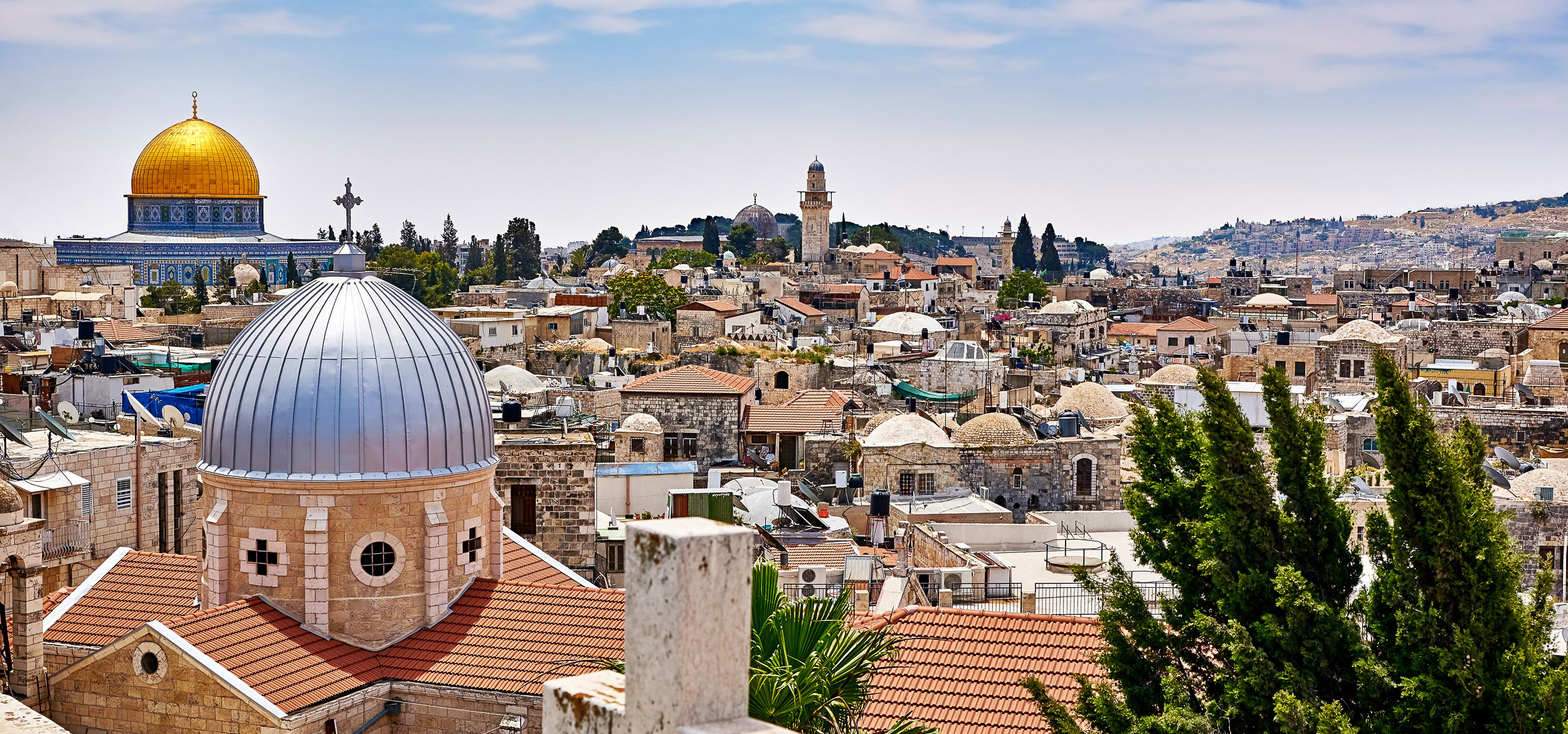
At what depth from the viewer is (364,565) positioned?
42.2 feet

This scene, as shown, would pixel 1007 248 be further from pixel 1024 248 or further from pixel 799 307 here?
pixel 799 307

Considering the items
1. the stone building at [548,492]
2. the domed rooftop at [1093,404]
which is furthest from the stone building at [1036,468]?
the stone building at [548,492]

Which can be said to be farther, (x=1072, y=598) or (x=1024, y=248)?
(x=1024, y=248)

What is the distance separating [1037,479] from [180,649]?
57.7 feet

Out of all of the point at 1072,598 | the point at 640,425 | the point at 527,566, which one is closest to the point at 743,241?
the point at 640,425

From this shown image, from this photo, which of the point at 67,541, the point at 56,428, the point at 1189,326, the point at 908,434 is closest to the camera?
the point at 67,541

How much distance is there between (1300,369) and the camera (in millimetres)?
45188

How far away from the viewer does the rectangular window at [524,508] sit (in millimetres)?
18297

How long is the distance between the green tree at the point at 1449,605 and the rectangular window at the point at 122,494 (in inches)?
561

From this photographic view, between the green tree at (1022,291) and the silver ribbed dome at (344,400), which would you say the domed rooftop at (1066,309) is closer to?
the green tree at (1022,291)

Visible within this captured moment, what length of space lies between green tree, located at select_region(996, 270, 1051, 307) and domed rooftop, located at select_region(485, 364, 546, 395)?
1679 inches

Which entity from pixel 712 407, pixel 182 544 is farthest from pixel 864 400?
pixel 182 544

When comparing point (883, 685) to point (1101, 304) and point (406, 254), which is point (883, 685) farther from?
point (1101, 304)

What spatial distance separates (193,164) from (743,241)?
39346 millimetres
